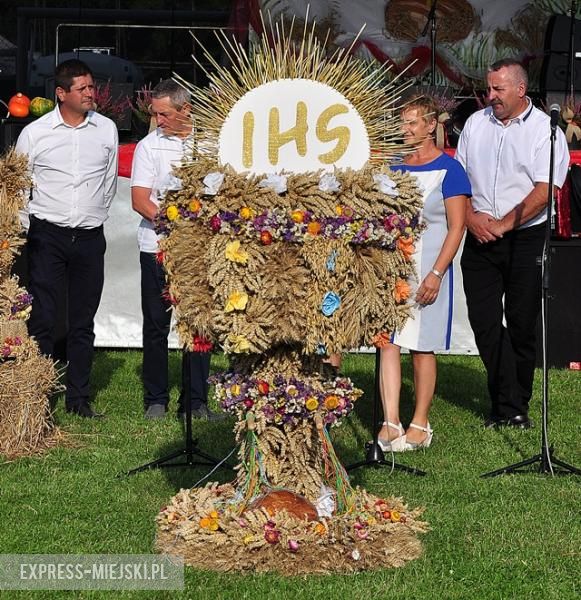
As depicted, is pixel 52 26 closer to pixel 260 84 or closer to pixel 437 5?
pixel 437 5

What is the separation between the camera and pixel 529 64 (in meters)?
13.1

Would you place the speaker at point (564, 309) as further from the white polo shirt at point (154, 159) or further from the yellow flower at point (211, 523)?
the yellow flower at point (211, 523)

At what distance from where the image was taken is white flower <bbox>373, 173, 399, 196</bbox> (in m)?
4.67

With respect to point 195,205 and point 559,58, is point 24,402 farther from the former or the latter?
point 559,58

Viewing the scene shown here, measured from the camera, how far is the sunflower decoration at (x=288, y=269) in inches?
181

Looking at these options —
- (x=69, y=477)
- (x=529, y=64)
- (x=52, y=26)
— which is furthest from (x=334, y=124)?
(x=52, y=26)

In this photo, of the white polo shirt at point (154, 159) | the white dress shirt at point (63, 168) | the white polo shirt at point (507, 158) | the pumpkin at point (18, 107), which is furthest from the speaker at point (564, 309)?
the pumpkin at point (18, 107)

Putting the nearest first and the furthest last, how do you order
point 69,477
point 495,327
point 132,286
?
point 69,477 < point 495,327 < point 132,286

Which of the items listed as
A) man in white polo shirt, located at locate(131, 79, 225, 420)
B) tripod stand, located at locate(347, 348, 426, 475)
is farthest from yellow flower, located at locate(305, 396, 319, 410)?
man in white polo shirt, located at locate(131, 79, 225, 420)

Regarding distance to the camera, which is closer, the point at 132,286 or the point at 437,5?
the point at 132,286

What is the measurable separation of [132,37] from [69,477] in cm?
1115

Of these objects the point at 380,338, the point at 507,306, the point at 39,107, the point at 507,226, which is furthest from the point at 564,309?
the point at 380,338

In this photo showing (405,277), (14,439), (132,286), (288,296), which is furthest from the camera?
(132,286)

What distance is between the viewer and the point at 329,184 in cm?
459
